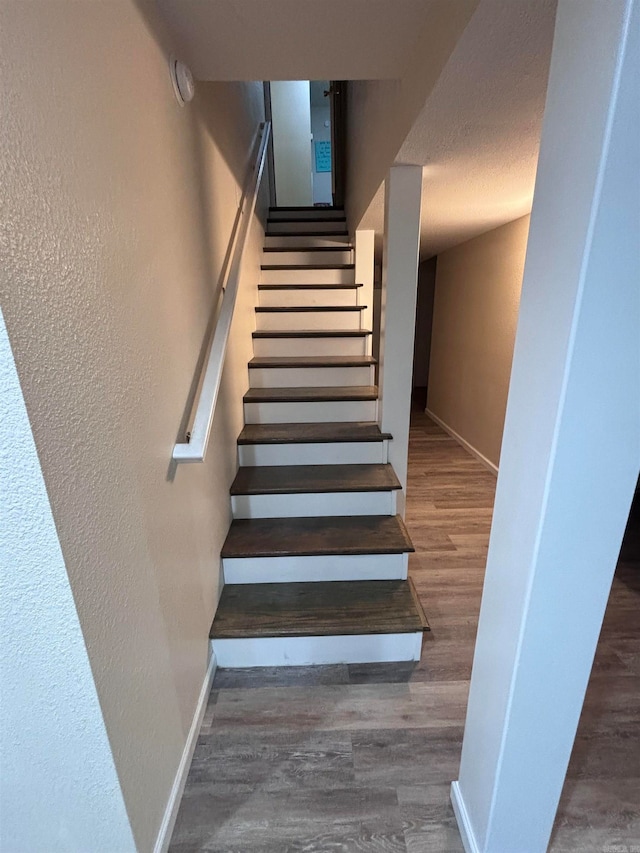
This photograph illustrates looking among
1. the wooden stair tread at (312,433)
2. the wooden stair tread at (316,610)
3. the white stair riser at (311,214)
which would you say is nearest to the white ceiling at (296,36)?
the wooden stair tread at (312,433)

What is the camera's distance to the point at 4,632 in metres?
0.72

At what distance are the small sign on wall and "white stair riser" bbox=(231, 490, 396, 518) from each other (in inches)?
211

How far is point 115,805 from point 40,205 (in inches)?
45.2

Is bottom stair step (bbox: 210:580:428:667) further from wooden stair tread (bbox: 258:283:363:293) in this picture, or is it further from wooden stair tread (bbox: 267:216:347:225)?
wooden stair tread (bbox: 267:216:347:225)

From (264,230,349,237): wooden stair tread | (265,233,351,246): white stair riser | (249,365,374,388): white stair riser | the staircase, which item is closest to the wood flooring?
the staircase

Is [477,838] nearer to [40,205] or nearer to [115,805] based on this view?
[115,805]

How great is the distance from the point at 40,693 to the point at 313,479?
1.29m

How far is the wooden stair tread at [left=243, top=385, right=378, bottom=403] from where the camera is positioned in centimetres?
221

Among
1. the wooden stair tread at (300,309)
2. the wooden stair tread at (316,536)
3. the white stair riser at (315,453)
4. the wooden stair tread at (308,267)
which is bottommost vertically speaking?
the wooden stair tread at (316,536)

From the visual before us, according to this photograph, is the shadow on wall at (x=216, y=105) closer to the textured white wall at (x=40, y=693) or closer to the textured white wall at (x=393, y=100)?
the textured white wall at (x=393, y=100)

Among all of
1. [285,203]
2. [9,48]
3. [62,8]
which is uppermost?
[285,203]

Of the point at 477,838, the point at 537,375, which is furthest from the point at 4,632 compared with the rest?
the point at 477,838

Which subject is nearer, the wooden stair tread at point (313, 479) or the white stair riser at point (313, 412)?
the wooden stair tread at point (313, 479)

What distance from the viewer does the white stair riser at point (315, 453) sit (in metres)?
2.05
